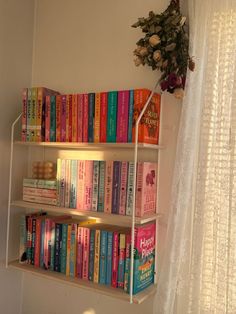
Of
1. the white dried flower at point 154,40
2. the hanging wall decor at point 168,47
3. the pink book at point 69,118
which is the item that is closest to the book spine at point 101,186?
the pink book at point 69,118

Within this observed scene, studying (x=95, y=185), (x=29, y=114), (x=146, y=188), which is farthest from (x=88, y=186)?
(x=29, y=114)

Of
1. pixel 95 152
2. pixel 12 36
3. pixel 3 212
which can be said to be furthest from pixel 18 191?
pixel 12 36

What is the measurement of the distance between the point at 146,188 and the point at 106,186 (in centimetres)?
19

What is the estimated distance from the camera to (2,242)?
181 cm

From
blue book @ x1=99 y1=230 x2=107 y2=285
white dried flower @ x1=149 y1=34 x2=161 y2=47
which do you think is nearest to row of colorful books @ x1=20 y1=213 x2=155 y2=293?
blue book @ x1=99 y1=230 x2=107 y2=285

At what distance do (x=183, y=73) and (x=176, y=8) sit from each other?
0.29 metres

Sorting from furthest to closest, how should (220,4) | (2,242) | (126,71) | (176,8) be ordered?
(2,242)
(126,71)
(176,8)
(220,4)

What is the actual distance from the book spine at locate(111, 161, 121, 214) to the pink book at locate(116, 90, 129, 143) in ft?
0.37

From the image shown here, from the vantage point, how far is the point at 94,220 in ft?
5.60

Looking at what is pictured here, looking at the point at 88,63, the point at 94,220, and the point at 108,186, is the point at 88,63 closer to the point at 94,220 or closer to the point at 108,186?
the point at 108,186

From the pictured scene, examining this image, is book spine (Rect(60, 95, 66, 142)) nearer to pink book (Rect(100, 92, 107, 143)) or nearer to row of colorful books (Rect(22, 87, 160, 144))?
row of colorful books (Rect(22, 87, 160, 144))

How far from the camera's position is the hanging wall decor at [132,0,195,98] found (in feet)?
4.57

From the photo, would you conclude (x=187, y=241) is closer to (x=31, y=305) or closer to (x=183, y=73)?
(x=183, y=73)

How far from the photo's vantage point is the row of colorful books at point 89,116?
143cm
